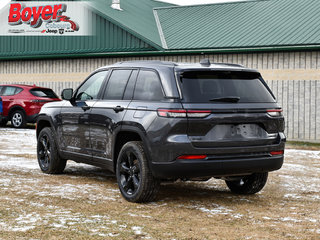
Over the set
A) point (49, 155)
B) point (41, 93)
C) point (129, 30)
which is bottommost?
point (49, 155)

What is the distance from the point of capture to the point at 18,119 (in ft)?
64.1

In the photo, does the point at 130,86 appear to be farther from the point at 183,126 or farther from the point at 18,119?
the point at 18,119

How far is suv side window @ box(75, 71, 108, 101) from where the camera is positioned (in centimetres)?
810

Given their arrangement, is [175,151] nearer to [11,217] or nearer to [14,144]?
[11,217]

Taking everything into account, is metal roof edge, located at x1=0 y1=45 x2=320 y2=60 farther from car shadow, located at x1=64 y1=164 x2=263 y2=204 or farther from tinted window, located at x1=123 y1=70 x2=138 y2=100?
tinted window, located at x1=123 y1=70 x2=138 y2=100

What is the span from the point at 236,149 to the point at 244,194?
4.56ft

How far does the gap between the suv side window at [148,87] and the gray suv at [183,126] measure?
0.5 inches

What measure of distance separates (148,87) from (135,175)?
1.12 meters

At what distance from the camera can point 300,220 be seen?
20.1 feet

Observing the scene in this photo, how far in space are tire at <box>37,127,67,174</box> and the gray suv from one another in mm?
1225

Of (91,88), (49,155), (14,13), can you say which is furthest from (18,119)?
(91,88)

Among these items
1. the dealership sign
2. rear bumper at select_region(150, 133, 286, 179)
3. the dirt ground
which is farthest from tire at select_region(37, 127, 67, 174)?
the dealership sign

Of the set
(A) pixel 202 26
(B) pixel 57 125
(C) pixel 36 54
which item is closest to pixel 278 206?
(B) pixel 57 125

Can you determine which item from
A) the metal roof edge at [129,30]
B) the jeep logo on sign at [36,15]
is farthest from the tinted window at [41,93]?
the jeep logo on sign at [36,15]
